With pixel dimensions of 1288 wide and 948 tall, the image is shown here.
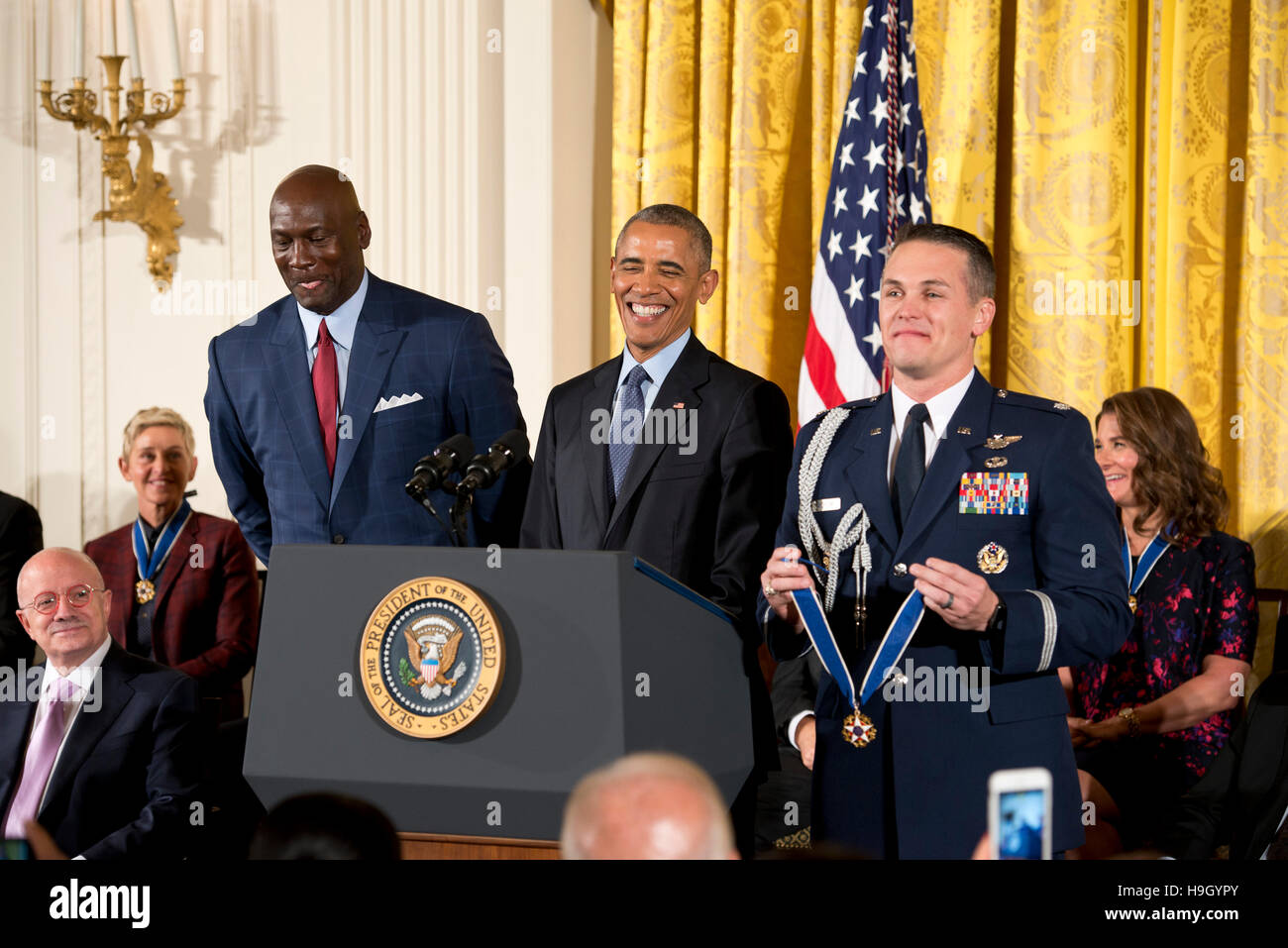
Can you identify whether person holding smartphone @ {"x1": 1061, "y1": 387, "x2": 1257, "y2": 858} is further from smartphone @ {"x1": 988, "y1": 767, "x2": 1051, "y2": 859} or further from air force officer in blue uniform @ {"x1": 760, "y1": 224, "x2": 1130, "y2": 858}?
smartphone @ {"x1": 988, "y1": 767, "x2": 1051, "y2": 859}

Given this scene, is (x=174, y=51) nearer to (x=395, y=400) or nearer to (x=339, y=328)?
(x=339, y=328)

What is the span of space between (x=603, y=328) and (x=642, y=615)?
356cm

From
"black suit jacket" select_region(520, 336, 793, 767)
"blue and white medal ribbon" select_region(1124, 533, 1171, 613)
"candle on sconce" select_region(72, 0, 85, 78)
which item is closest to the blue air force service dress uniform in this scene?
"black suit jacket" select_region(520, 336, 793, 767)

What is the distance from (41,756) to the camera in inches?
111

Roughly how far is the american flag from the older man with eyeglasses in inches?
85.1

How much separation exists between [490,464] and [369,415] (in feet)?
2.28

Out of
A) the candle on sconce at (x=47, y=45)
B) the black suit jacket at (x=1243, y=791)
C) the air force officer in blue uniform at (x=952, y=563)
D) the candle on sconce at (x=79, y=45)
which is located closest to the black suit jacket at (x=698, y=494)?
the air force officer in blue uniform at (x=952, y=563)

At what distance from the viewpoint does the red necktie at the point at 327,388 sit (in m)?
2.61

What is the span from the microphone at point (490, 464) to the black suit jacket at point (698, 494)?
39 centimetres

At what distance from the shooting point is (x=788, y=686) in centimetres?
258

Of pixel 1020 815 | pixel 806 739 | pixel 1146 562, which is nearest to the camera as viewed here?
pixel 1020 815

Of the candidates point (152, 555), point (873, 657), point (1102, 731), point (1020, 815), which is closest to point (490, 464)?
point (873, 657)
